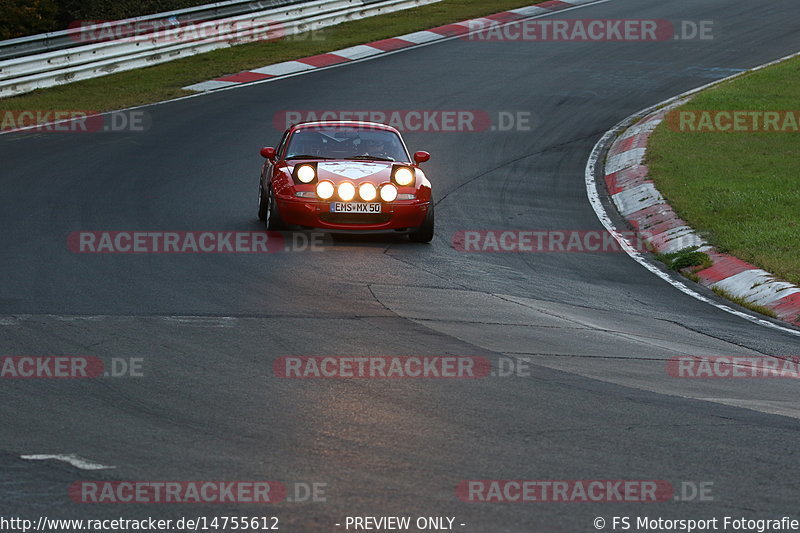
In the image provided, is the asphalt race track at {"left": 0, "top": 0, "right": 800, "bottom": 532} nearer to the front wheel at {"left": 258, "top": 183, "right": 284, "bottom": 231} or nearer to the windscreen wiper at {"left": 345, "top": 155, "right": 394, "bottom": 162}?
the front wheel at {"left": 258, "top": 183, "right": 284, "bottom": 231}

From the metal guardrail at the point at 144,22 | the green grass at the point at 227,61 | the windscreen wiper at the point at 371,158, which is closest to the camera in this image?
the windscreen wiper at the point at 371,158

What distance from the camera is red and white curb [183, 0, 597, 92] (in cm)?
2467

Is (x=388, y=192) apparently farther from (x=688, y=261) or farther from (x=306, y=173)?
(x=688, y=261)

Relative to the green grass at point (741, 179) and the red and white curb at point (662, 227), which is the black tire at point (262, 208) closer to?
the red and white curb at point (662, 227)

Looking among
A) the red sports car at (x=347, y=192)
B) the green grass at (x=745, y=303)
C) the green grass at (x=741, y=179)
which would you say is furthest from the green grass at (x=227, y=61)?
the green grass at (x=745, y=303)

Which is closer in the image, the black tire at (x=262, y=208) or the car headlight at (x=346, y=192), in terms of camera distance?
the car headlight at (x=346, y=192)

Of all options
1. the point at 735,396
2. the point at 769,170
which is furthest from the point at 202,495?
the point at 769,170

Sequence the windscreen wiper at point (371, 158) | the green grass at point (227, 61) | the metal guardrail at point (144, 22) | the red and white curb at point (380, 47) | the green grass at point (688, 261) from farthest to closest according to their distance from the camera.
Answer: the red and white curb at point (380, 47) < the metal guardrail at point (144, 22) < the green grass at point (227, 61) < the windscreen wiper at point (371, 158) < the green grass at point (688, 261)

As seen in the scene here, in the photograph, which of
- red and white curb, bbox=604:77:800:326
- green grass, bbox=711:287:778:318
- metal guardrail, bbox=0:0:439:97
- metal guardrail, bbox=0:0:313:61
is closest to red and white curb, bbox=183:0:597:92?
metal guardrail, bbox=0:0:439:97

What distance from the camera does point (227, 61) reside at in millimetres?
26250

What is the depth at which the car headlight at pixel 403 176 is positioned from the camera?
12766mm

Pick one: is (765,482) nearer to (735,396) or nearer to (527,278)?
(735,396)

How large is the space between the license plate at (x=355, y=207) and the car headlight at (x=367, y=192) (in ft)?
0.26

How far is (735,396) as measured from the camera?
709 cm
